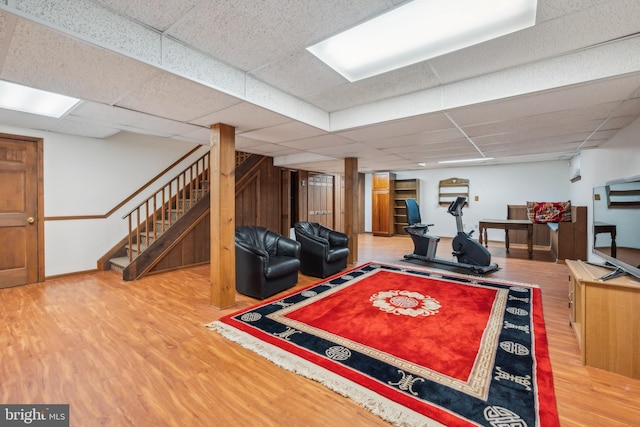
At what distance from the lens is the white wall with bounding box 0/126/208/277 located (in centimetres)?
446

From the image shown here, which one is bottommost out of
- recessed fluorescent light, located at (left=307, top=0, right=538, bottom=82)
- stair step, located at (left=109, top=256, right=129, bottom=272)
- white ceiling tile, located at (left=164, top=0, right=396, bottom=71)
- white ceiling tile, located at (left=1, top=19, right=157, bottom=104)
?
stair step, located at (left=109, top=256, right=129, bottom=272)

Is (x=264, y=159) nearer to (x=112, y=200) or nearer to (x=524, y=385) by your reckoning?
(x=112, y=200)

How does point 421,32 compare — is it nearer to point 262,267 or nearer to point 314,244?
point 262,267

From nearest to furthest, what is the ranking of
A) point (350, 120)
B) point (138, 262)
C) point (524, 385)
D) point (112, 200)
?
1. point (524, 385)
2. point (350, 120)
3. point (138, 262)
4. point (112, 200)

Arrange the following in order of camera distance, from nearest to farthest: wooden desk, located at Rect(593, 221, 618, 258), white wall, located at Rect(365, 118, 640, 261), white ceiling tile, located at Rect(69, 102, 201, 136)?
wooden desk, located at Rect(593, 221, 618, 258)
white ceiling tile, located at Rect(69, 102, 201, 136)
white wall, located at Rect(365, 118, 640, 261)

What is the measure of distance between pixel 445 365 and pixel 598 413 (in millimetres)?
827

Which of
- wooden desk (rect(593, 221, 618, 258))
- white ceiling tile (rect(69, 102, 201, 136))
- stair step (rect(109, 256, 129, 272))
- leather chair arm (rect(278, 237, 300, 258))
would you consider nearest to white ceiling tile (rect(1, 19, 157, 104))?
white ceiling tile (rect(69, 102, 201, 136))

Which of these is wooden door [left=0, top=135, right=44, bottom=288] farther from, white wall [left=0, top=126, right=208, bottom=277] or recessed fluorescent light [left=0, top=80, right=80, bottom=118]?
recessed fluorescent light [left=0, top=80, right=80, bottom=118]

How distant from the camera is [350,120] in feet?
11.3

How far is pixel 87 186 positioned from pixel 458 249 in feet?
22.1

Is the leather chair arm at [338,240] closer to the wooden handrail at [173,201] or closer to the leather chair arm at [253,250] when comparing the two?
the leather chair arm at [253,250]


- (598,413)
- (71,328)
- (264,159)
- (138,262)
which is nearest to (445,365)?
(598,413)

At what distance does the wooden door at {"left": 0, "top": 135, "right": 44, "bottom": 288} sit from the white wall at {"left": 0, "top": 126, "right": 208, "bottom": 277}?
5.2 inches

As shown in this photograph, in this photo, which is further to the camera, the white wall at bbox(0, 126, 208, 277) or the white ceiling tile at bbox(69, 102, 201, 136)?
the white wall at bbox(0, 126, 208, 277)
